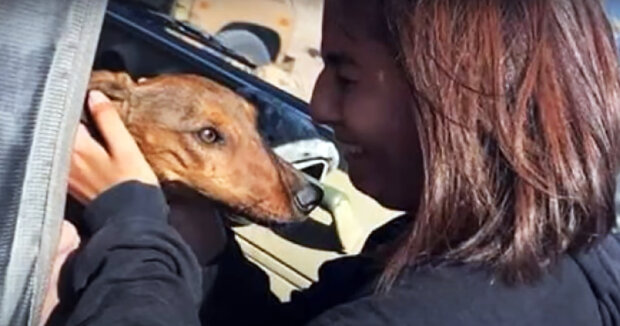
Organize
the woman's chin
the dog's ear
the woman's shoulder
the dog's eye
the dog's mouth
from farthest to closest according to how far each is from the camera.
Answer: the dog's eye < the dog's mouth < the dog's ear < the woman's chin < the woman's shoulder

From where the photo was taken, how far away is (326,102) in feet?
4.29

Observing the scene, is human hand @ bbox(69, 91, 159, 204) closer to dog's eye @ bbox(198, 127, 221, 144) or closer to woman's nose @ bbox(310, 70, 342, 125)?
woman's nose @ bbox(310, 70, 342, 125)

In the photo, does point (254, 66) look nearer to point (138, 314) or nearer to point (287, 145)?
point (287, 145)

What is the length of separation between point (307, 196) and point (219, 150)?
0.15 m

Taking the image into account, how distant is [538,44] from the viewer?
1.21 meters

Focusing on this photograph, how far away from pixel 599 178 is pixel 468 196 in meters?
0.14

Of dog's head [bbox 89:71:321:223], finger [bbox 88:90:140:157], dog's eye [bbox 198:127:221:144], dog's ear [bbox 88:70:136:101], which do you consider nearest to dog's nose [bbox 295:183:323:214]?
dog's head [bbox 89:71:321:223]

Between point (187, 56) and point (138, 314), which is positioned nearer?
point (138, 314)

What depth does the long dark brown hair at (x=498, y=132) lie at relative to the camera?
1203 millimetres

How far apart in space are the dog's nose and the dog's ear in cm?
28

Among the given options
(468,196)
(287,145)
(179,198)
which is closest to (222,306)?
(179,198)

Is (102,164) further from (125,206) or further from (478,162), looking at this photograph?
(478,162)

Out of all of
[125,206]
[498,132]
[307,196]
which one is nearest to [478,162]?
[498,132]

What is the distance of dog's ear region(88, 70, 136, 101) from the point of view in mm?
1607
